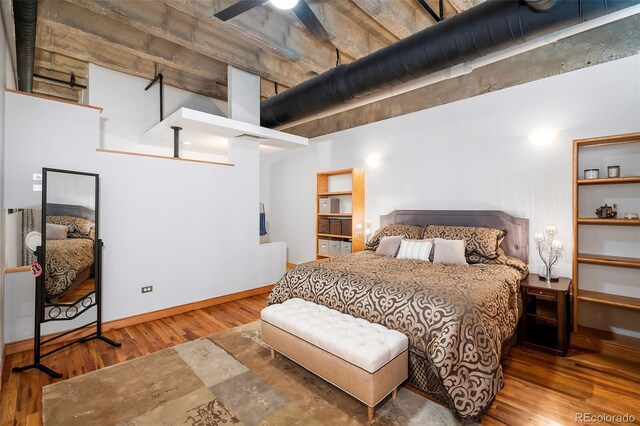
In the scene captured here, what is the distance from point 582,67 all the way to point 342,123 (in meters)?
3.30

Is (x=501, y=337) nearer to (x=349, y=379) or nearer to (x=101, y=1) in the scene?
(x=349, y=379)

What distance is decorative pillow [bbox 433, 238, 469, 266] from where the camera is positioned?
124 inches

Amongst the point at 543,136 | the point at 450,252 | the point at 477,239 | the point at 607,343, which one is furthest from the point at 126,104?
the point at 607,343

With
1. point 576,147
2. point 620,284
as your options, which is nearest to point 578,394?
point 620,284

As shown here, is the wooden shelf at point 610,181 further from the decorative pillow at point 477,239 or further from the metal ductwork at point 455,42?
the metal ductwork at point 455,42

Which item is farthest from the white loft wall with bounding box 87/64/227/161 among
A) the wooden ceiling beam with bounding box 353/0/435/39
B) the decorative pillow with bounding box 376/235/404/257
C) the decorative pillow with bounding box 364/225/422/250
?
the decorative pillow with bounding box 376/235/404/257

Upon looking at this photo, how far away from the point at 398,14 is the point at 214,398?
3.60 metres

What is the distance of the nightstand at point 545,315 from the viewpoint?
2645 millimetres

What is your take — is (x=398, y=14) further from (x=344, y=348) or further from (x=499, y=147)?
(x=344, y=348)

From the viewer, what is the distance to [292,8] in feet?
7.84

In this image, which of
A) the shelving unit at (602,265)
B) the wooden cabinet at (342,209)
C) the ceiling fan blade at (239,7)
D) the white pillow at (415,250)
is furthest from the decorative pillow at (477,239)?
the ceiling fan blade at (239,7)

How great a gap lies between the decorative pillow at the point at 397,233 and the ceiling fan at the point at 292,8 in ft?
8.10

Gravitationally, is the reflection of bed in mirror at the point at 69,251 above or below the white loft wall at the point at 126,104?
below

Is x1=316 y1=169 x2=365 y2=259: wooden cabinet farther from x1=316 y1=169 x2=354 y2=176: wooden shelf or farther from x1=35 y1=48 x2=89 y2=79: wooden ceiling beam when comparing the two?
x1=35 y1=48 x2=89 y2=79: wooden ceiling beam
